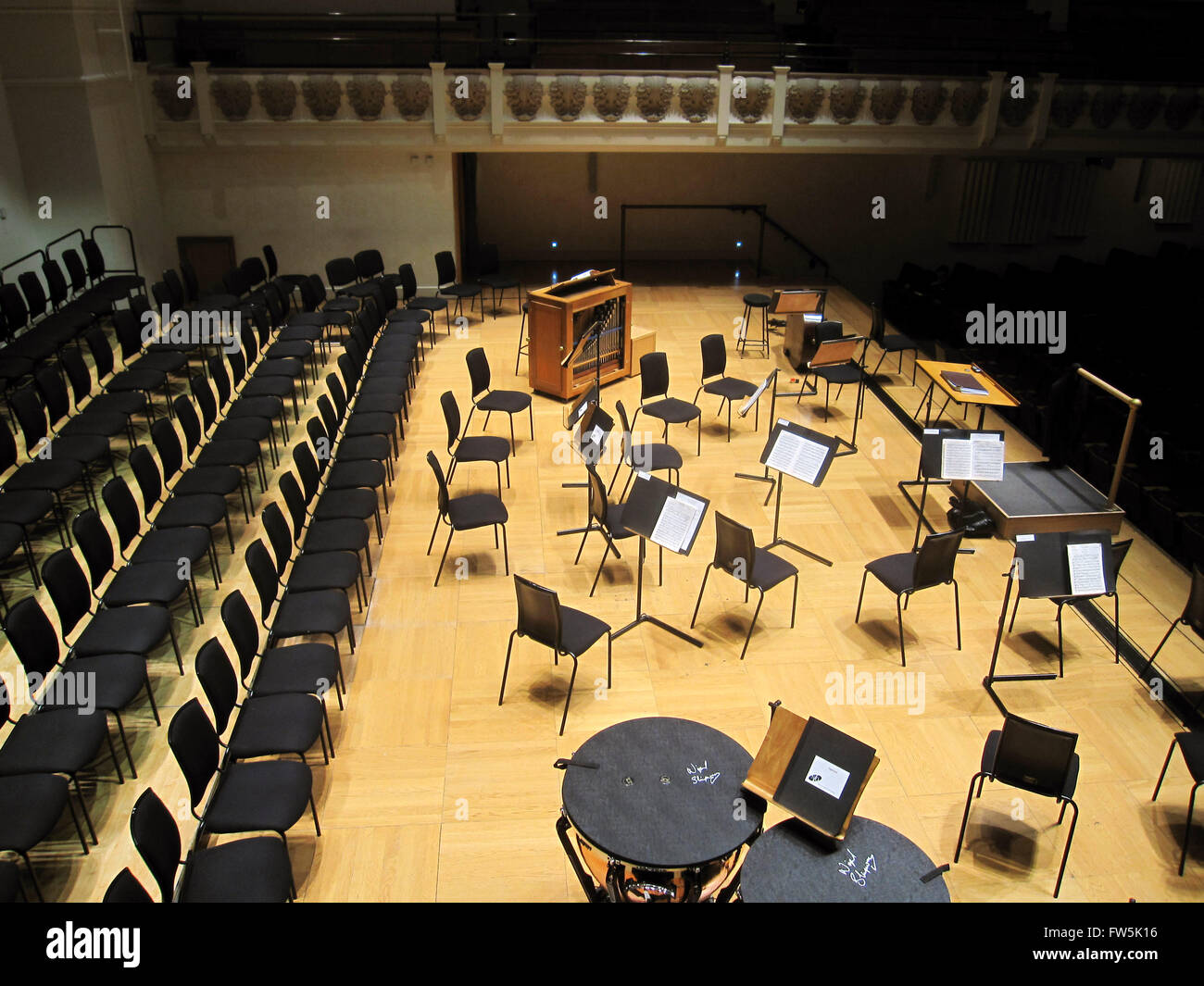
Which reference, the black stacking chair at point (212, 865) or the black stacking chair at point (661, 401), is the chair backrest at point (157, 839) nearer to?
the black stacking chair at point (212, 865)

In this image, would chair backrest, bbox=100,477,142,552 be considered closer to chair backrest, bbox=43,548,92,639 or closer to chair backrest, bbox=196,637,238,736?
chair backrest, bbox=43,548,92,639

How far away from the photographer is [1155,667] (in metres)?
6.05

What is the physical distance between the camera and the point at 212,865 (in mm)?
3896

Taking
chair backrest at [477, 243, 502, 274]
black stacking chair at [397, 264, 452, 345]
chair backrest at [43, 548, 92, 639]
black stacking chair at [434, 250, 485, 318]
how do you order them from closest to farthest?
chair backrest at [43, 548, 92, 639]
black stacking chair at [397, 264, 452, 345]
black stacking chair at [434, 250, 485, 318]
chair backrest at [477, 243, 502, 274]

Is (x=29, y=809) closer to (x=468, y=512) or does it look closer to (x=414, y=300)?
(x=468, y=512)

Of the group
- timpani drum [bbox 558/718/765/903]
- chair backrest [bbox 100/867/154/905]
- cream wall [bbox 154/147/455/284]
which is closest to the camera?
chair backrest [bbox 100/867/154/905]

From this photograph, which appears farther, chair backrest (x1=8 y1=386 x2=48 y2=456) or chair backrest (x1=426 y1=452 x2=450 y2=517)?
chair backrest (x1=8 y1=386 x2=48 y2=456)

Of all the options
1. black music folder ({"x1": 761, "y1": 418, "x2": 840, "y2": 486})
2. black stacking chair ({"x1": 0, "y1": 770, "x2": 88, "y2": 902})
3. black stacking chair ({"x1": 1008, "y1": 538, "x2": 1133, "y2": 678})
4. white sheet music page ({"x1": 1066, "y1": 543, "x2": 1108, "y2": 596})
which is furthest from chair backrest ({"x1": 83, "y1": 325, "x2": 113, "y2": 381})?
white sheet music page ({"x1": 1066, "y1": 543, "x2": 1108, "y2": 596})

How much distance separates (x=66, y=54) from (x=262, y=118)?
233 centimetres

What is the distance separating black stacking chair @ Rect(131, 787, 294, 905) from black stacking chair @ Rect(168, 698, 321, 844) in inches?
3.7

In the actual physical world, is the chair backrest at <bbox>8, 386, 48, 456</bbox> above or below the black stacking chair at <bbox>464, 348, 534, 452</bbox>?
above

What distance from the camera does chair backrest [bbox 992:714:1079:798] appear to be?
439 centimetres

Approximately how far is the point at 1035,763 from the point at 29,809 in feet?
14.4

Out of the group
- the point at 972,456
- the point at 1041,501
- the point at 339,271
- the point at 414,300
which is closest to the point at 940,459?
the point at 972,456
